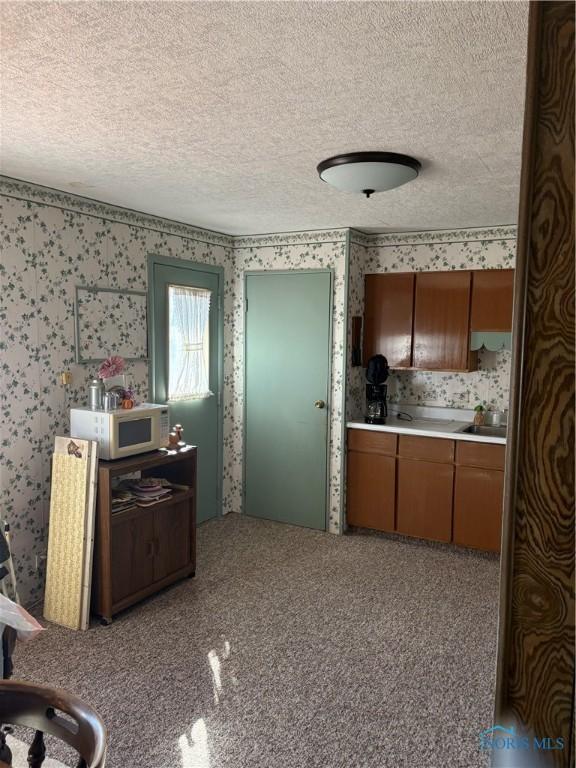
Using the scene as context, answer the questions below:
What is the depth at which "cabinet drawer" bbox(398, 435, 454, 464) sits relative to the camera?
4.41 meters

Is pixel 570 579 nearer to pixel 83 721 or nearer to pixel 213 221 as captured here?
pixel 83 721

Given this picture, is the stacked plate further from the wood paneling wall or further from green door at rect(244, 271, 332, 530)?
the wood paneling wall

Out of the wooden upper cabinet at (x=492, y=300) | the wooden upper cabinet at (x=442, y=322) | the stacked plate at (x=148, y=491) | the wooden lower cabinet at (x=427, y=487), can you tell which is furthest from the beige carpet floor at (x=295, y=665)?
the wooden upper cabinet at (x=492, y=300)

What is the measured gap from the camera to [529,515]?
0.79m

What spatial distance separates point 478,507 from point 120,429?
265 cm

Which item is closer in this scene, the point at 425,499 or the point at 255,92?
the point at 255,92

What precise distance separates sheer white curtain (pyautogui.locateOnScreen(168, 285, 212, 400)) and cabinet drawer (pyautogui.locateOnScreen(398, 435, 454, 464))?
1.67 m

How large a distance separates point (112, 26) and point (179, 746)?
252cm

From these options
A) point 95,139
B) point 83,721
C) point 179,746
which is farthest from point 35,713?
point 95,139

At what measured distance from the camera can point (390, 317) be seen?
4883 mm

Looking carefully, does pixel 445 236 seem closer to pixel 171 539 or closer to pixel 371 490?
pixel 371 490

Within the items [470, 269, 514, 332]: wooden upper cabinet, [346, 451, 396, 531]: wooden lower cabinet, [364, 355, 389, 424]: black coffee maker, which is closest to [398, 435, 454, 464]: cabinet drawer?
[346, 451, 396, 531]: wooden lower cabinet

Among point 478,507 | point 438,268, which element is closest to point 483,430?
point 478,507

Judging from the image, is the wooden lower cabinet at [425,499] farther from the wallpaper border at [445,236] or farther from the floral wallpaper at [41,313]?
the floral wallpaper at [41,313]
